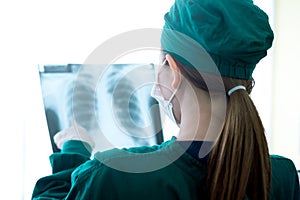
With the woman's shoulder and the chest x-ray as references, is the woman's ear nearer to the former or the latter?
the woman's shoulder

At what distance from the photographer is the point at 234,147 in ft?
1.98

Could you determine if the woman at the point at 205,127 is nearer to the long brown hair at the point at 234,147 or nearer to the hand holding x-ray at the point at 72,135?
the long brown hair at the point at 234,147

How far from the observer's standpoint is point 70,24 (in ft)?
3.96

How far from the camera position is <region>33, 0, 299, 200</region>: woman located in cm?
59

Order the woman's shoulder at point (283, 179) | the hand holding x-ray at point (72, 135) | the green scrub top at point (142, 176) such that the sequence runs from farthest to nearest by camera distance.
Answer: the hand holding x-ray at point (72, 135) < the woman's shoulder at point (283, 179) < the green scrub top at point (142, 176)

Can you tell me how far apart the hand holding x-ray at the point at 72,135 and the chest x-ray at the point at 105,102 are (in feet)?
0.05

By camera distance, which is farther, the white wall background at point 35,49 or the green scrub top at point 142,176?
the white wall background at point 35,49

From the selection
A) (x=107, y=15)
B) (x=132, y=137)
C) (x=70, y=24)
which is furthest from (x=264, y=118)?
(x=70, y=24)

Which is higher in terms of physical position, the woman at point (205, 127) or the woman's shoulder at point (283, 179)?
the woman at point (205, 127)

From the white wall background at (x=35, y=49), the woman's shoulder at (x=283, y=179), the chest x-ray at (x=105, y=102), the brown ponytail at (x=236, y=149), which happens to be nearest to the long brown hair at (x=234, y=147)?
the brown ponytail at (x=236, y=149)

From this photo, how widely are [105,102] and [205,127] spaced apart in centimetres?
50

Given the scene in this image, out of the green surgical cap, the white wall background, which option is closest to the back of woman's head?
the green surgical cap

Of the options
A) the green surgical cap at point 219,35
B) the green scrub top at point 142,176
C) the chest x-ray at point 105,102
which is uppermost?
the green surgical cap at point 219,35

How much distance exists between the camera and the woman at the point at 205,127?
59 cm
